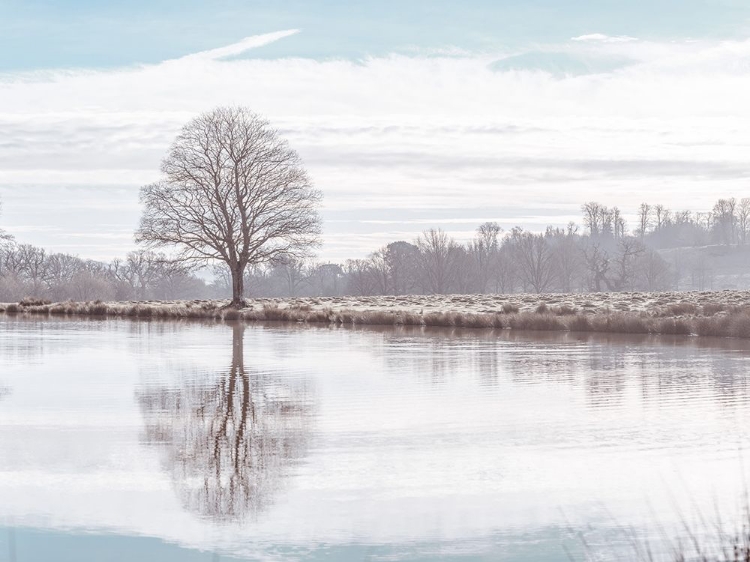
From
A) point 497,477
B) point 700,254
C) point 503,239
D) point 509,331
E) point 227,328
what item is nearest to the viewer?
point 497,477

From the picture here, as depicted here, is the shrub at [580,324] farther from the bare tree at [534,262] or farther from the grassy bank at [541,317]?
the bare tree at [534,262]

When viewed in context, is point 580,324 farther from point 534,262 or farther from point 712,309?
point 534,262

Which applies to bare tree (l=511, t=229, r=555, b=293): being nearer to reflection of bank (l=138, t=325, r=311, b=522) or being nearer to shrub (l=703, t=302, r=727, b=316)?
shrub (l=703, t=302, r=727, b=316)

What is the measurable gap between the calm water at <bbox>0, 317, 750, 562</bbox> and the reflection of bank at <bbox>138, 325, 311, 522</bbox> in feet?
0.11

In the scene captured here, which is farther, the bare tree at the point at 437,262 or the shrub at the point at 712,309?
the bare tree at the point at 437,262

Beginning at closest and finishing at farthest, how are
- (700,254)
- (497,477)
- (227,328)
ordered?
(497,477)
(227,328)
(700,254)

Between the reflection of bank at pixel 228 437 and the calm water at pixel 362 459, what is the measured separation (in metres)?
0.03

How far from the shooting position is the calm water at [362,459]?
279 inches

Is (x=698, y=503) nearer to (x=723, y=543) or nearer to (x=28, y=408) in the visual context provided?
(x=723, y=543)

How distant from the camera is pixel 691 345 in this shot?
83.2ft

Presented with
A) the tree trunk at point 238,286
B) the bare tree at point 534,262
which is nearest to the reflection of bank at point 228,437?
the tree trunk at point 238,286

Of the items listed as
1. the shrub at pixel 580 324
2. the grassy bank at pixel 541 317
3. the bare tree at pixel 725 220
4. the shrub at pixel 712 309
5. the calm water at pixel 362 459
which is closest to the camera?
the calm water at pixel 362 459

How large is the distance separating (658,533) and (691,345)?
19.2 meters

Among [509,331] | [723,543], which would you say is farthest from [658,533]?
[509,331]
